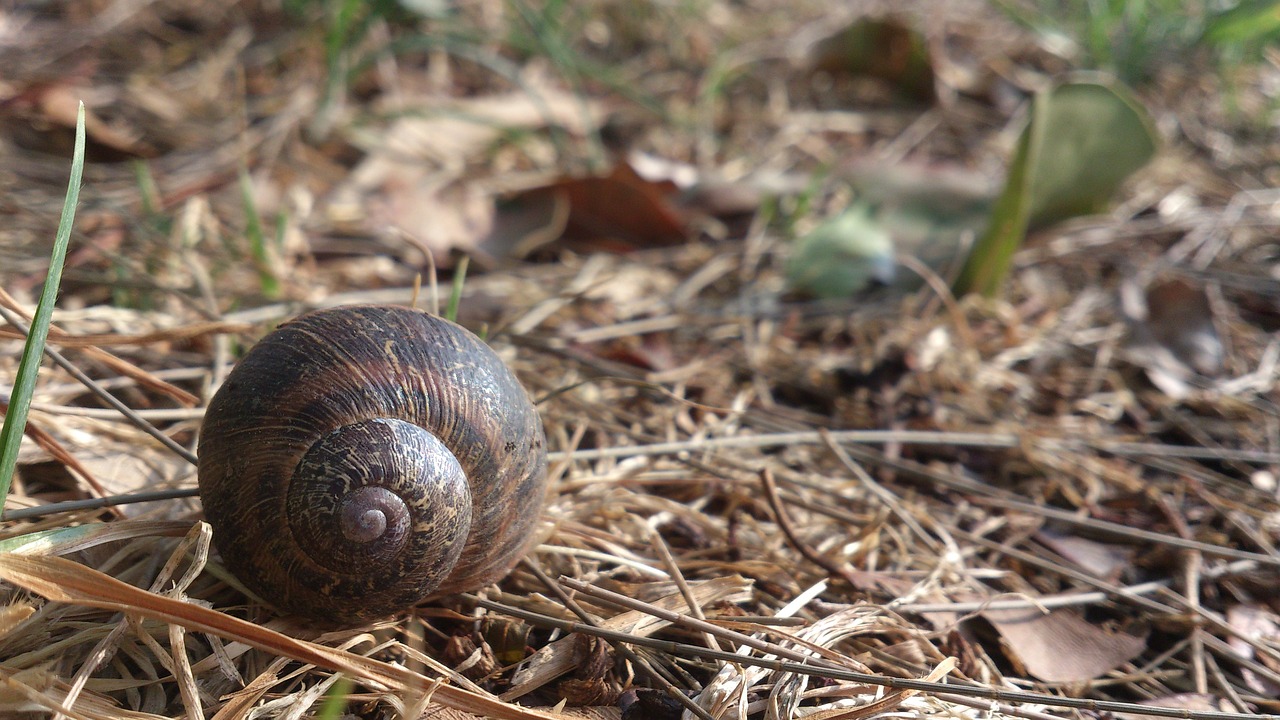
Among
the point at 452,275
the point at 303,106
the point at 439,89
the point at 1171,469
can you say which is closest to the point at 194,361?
the point at 452,275

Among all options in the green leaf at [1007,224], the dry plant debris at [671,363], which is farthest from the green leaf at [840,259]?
the green leaf at [1007,224]

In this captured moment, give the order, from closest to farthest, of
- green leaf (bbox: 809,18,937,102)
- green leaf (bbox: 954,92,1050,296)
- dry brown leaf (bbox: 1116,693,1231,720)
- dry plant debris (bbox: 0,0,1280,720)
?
dry plant debris (bbox: 0,0,1280,720), dry brown leaf (bbox: 1116,693,1231,720), green leaf (bbox: 954,92,1050,296), green leaf (bbox: 809,18,937,102)

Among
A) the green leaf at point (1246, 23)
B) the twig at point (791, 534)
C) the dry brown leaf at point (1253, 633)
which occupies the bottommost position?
the dry brown leaf at point (1253, 633)

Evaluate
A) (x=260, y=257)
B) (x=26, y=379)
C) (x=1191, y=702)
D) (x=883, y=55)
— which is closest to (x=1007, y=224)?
(x=1191, y=702)

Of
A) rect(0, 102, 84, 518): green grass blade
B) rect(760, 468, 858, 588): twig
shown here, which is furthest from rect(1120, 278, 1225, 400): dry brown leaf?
rect(0, 102, 84, 518): green grass blade

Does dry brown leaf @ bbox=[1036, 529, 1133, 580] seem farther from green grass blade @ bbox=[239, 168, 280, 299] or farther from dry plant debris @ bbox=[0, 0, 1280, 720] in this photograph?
green grass blade @ bbox=[239, 168, 280, 299]

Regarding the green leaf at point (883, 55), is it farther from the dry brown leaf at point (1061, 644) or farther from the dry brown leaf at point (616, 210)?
the dry brown leaf at point (1061, 644)

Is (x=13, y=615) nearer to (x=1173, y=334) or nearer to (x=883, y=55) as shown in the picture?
(x=1173, y=334)
